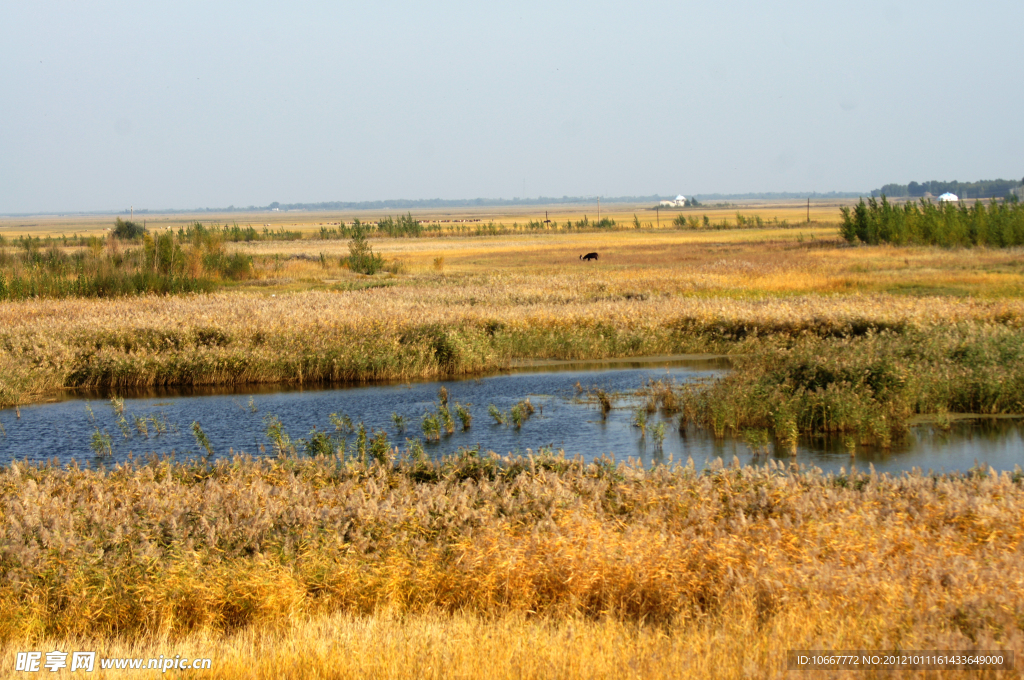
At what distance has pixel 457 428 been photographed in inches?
595

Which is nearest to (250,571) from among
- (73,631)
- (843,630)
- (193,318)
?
(73,631)

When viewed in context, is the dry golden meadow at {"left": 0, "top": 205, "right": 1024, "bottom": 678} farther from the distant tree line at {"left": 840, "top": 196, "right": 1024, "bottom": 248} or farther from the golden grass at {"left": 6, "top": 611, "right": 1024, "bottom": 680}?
the distant tree line at {"left": 840, "top": 196, "right": 1024, "bottom": 248}

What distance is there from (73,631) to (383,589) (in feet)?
7.03

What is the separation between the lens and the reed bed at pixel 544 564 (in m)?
5.67

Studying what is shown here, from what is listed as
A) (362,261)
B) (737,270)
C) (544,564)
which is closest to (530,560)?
(544,564)

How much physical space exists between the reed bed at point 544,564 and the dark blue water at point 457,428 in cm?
296

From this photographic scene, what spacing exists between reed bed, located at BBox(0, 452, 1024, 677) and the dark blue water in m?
2.96

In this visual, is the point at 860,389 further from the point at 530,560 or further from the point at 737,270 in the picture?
the point at 737,270

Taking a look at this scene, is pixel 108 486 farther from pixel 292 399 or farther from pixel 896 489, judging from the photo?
pixel 292 399

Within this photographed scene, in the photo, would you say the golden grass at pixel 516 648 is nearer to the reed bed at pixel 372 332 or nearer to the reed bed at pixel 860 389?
the reed bed at pixel 860 389

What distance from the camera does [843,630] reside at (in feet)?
17.8

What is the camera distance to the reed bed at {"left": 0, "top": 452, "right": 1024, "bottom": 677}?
5668 millimetres

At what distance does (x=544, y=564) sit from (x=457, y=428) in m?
8.46

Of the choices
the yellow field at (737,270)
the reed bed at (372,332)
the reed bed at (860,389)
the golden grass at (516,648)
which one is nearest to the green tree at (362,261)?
the yellow field at (737,270)
